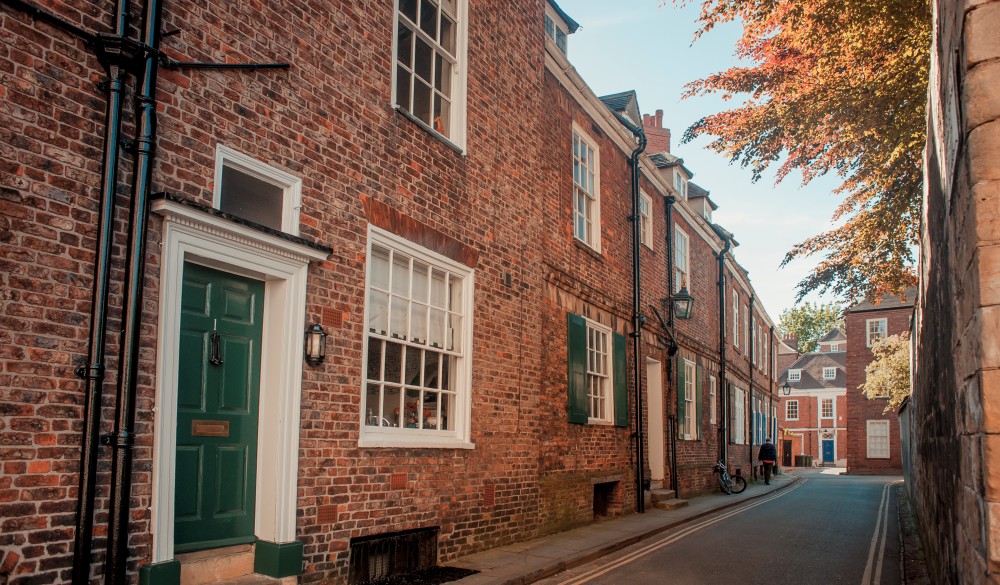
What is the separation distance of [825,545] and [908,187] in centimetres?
541

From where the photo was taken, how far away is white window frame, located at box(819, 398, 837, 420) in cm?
6412

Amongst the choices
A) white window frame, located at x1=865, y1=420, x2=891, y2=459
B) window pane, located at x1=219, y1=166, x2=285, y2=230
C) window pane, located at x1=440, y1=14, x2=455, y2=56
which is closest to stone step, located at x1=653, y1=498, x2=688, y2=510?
window pane, located at x1=440, y1=14, x2=455, y2=56

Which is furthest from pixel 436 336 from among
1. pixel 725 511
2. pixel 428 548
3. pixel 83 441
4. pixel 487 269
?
pixel 725 511

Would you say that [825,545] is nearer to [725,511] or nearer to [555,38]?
[725,511]

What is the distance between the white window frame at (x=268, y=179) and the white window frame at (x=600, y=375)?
7.33 metres

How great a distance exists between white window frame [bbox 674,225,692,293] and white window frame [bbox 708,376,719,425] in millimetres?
3383

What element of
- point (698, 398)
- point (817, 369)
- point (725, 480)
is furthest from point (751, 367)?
point (817, 369)

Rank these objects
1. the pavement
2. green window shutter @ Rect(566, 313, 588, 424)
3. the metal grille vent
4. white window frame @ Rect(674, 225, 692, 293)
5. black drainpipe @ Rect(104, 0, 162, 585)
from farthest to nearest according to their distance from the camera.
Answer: white window frame @ Rect(674, 225, 692, 293)
green window shutter @ Rect(566, 313, 588, 424)
the pavement
the metal grille vent
black drainpipe @ Rect(104, 0, 162, 585)

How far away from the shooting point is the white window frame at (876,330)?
4700 cm

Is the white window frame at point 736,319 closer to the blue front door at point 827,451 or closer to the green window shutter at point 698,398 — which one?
the green window shutter at point 698,398

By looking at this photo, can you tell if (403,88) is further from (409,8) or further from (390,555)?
(390,555)

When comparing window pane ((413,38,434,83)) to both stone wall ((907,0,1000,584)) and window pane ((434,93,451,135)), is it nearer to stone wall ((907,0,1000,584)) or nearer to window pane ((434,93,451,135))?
window pane ((434,93,451,135))

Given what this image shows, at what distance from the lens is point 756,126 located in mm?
12516

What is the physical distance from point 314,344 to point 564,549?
477 cm
